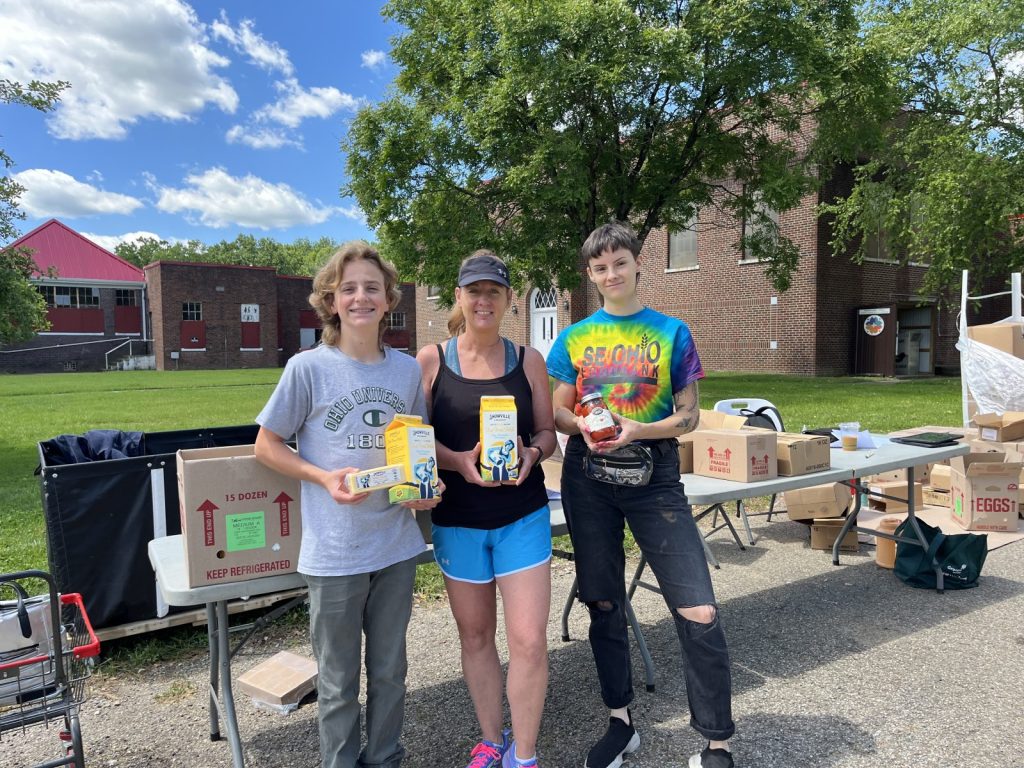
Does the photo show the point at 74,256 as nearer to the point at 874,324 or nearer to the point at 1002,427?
the point at 874,324

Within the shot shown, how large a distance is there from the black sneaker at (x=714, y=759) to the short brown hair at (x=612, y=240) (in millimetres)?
1946

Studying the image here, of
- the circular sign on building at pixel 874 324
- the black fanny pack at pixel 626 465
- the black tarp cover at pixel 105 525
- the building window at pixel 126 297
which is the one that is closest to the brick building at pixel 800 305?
the circular sign on building at pixel 874 324

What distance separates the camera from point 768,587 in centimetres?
470

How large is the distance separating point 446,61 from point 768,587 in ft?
47.8

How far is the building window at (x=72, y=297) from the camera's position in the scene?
1732 inches

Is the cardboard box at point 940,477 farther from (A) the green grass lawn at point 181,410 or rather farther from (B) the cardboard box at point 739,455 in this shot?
(B) the cardboard box at point 739,455

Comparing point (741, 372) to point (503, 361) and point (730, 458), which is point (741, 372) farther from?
point (503, 361)

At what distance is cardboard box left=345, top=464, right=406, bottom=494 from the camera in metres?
2.13

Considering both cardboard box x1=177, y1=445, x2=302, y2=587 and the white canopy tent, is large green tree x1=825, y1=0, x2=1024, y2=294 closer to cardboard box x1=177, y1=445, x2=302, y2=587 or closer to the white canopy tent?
the white canopy tent

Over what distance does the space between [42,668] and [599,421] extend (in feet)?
6.98

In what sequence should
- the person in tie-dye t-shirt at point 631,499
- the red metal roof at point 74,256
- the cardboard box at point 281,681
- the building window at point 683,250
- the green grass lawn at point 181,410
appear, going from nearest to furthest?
the person in tie-dye t-shirt at point 631,499, the cardboard box at point 281,681, the green grass lawn at point 181,410, the building window at point 683,250, the red metal roof at point 74,256

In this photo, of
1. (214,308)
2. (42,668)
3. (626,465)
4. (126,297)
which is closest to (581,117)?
A: (626,465)

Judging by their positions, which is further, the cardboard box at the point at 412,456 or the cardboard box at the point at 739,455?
the cardboard box at the point at 739,455

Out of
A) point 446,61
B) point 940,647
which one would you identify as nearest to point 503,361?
point 940,647
